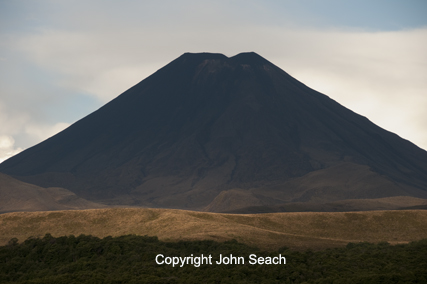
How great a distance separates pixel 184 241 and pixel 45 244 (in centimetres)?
875

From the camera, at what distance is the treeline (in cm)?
2730

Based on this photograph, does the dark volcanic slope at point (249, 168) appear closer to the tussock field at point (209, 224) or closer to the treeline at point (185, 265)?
the tussock field at point (209, 224)

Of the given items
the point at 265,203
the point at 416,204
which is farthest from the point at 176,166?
the point at 416,204

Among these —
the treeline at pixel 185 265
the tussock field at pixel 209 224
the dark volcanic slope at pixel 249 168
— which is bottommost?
the treeline at pixel 185 265

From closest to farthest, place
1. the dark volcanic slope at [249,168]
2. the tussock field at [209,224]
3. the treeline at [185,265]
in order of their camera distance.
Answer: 1. the treeline at [185,265]
2. the tussock field at [209,224]
3. the dark volcanic slope at [249,168]

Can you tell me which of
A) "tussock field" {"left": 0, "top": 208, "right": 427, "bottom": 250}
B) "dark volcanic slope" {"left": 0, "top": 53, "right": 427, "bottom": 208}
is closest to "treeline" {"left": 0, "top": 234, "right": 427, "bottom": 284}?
"tussock field" {"left": 0, "top": 208, "right": 427, "bottom": 250}

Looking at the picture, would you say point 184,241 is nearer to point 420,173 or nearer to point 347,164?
point 347,164

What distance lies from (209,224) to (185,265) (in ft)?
46.9

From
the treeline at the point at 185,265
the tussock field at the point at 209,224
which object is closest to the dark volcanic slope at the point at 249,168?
the tussock field at the point at 209,224

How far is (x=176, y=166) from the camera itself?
182m

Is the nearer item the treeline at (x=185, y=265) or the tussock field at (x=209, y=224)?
the treeline at (x=185, y=265)

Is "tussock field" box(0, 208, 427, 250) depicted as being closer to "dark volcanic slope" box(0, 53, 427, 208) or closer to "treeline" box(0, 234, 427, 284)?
"treeline" box(0, 234, 427, 284)

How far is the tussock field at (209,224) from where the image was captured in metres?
45.8

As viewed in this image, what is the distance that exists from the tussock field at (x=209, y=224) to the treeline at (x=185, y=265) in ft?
29.1
